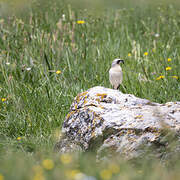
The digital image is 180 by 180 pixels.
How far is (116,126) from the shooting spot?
9.52 ft

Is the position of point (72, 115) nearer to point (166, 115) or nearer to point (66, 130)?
point (66, 130)

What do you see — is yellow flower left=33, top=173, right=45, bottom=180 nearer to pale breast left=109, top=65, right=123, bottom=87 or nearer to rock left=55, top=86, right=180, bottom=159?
rock left=55, top=86, right=180, bottom=159

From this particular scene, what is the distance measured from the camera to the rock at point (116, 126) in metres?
2.76

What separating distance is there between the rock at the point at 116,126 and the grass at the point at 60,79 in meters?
0.18

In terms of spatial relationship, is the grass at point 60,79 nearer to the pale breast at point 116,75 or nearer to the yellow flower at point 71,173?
the yellow flower at point 71,173

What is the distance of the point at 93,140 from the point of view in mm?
2955

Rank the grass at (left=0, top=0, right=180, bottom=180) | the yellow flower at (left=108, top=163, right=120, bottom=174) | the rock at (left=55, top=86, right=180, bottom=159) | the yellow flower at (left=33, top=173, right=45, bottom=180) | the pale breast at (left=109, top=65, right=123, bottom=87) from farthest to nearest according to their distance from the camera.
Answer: the pale breast at (left=109, top=65, right=123, bottom=87) → the rock at (left=55, top=86, right=180, bottom=159) → the grass at (left=0, top=0, right=180, bottom=180) → the yellow flower at (left=108, top=163, right=120, bottom=174) → the yellow flower at (left=33, top=173, right=45, bottom=180)

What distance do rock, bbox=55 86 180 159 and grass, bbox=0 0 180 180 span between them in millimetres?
183

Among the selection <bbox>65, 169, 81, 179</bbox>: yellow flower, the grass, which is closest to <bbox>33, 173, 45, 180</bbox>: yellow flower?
the grass

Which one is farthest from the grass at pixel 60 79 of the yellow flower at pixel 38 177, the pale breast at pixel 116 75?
the pale breast at pixel 116 75

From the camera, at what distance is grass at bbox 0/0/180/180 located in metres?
1.97

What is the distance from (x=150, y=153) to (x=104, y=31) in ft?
14.7

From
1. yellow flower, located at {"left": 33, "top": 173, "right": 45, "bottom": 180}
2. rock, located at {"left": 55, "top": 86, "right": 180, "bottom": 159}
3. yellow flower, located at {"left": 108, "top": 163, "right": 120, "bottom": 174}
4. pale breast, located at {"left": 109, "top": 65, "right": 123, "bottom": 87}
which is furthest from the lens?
→ pale breast, located at {"left": 109, "top": 65, "right": 123, "bottom": 87}

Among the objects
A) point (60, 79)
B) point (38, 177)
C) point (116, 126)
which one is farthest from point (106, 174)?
point (60, 79)
